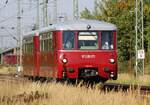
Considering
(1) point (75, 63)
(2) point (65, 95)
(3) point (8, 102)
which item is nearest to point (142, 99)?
(2) point (65, 95)

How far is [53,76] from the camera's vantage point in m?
23.1

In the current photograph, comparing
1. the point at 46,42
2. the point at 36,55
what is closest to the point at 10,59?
the point at 36,55

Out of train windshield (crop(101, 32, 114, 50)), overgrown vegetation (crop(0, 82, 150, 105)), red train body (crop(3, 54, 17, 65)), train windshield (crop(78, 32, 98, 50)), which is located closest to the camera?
overgrown vegetation (crop(0, 82, 150, 105))

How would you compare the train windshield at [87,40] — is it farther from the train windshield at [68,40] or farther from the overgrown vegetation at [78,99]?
the overgrown vegetation at [78,99]

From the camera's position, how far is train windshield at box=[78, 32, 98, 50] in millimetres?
22422

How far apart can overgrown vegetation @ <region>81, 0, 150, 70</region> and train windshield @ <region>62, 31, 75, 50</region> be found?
32.1m

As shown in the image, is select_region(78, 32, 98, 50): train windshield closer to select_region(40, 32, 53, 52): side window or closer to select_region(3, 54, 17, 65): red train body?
select_region(40, 32, 53, 52): side window

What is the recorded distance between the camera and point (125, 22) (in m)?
60.0

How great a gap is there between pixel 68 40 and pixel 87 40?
0.79 meters

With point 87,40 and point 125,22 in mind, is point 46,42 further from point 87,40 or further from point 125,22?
point 125,22

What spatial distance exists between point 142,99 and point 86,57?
9037mm

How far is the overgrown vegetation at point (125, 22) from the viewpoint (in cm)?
5859

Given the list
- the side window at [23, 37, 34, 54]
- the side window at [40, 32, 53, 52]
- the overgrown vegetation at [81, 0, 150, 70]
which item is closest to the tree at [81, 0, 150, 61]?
the overgrown vegetation at [81, 0, 150, 70]

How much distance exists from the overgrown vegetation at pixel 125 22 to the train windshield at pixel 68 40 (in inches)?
1264
